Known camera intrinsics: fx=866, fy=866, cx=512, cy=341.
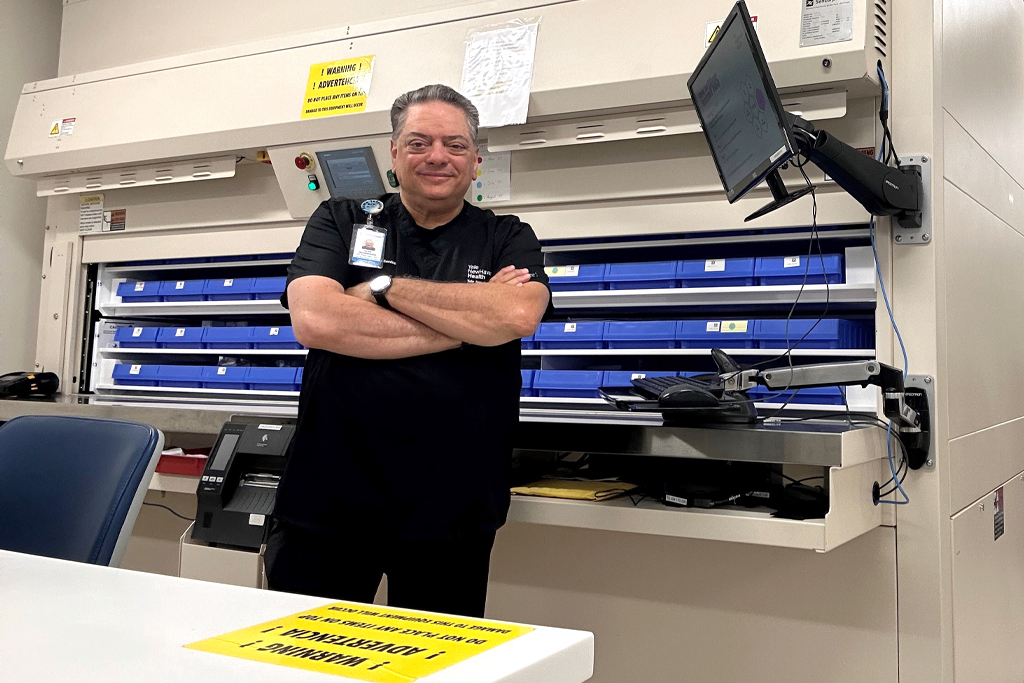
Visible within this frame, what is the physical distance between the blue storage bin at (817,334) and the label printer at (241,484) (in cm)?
132

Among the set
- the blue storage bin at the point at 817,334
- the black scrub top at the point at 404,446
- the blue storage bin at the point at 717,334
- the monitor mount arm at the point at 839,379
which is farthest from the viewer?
the blue storage bin at the point at 717,334

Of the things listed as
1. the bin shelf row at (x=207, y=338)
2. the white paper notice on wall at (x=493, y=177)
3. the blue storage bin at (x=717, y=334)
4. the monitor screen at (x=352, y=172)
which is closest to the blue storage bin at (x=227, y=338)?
the bin shelf row at (x=207, y=338)

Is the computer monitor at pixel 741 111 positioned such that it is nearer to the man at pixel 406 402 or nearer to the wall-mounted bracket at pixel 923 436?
the man at pixel 406 402

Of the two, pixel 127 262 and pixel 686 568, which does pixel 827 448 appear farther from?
pixel 127 262

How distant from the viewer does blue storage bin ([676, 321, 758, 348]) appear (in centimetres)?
242

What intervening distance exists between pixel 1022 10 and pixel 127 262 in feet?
12.8

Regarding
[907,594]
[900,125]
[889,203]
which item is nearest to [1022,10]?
[900,125]

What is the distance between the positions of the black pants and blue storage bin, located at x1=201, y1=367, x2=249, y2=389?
1392 millimetres

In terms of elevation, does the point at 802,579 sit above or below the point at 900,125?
below

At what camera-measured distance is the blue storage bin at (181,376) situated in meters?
3.23

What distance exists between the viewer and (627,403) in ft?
6.91

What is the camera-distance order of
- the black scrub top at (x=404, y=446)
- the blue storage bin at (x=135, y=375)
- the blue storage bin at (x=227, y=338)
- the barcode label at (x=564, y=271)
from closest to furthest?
the black scrub top at (x=404, y=446) < the barcode label at (x=564, y=271) < the blue storage bin at (x=227, y=338) < the blue storage bin at (x=135, y=375)

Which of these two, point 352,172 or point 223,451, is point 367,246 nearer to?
point 223,451

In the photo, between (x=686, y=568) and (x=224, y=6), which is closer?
(x=686, y=568)
